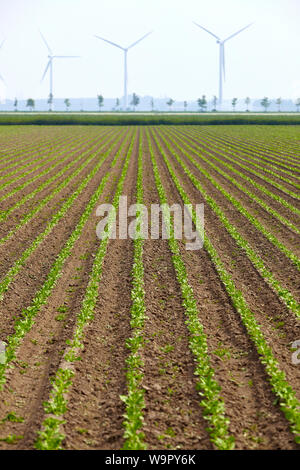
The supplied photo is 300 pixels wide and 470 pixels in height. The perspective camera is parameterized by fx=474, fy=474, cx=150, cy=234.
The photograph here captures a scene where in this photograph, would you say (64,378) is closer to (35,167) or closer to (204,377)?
(204,377)

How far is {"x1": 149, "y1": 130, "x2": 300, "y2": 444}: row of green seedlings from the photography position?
7138mm

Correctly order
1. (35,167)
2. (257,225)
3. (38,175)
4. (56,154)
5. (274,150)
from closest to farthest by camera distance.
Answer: (257,225), (38,175), (35,167), (56,154), (274,150)

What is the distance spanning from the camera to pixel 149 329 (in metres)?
9.98

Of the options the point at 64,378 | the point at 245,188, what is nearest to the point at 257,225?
the point at 245,188

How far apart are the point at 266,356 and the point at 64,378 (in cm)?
366

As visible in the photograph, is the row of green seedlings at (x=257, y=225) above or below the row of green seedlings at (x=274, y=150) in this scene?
below

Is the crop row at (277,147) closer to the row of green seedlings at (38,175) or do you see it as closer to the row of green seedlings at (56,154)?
the row of green seedlings at (56,154)

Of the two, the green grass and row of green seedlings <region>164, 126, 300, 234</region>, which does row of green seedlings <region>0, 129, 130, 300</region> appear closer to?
row of green seedlings <region>164, 126, 300, 234</region>

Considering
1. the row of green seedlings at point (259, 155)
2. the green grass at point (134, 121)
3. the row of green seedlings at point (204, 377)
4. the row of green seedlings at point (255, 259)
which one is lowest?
the row of green seedlings at point (204, 377)

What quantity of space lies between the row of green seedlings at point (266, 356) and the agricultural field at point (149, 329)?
29 mm

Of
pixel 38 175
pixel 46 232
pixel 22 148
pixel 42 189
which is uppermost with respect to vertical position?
pixel 22 148

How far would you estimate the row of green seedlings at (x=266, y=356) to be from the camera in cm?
714

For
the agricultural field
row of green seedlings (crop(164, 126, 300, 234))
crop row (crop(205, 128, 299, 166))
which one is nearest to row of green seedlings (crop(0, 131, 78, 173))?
the agricultural field

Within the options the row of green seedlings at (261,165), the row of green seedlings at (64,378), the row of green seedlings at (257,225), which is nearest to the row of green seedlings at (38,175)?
the row of green seedlings at (257,225)
